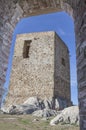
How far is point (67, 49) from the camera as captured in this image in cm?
1513

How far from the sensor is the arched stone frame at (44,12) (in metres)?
1.91

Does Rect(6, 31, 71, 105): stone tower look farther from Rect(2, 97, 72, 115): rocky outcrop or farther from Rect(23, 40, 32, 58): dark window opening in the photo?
Rect(2, 97, 72, 115): rocky outcrop

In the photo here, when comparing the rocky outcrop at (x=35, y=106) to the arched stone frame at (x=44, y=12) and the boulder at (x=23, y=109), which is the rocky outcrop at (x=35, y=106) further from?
the arched stone frame at (x=44, y=12)

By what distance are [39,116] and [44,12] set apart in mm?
6163

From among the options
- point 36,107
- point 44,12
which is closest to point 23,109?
point 36,107

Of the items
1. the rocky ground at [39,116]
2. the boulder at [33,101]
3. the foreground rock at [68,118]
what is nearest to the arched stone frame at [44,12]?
the rocky ground at [39,116]

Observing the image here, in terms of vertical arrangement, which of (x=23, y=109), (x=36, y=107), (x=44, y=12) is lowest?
(x=23, y=109)

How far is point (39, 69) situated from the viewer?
486 inches

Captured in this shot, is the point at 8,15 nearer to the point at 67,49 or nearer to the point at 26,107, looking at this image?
the point at 26,107

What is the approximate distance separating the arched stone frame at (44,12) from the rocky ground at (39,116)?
389cm

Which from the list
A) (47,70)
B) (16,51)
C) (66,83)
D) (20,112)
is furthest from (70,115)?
(16,51)

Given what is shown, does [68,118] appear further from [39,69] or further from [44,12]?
[39,69]

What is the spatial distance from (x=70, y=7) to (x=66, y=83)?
10940 mm

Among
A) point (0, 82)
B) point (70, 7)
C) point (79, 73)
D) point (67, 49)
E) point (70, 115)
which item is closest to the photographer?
point (79, 73)
